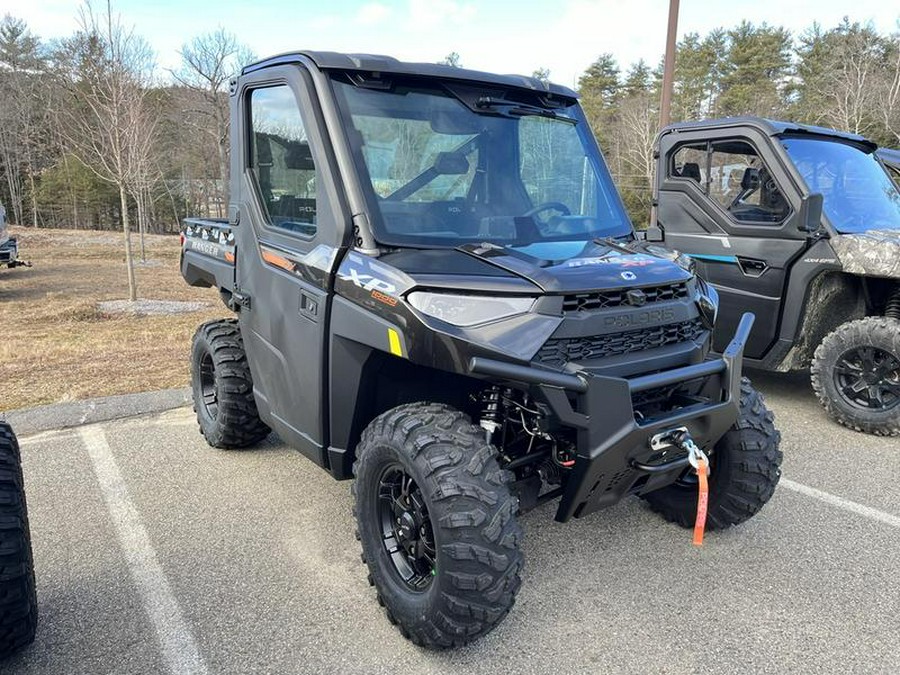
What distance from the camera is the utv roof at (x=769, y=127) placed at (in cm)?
539

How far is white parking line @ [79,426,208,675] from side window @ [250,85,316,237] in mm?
1704

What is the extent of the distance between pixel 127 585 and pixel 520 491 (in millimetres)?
1794

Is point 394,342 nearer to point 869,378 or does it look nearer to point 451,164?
point 451,164

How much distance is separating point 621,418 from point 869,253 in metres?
3.55

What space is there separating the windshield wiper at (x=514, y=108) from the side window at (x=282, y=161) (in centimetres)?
83

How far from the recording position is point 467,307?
2426mm

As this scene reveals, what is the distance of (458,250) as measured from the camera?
2.75m

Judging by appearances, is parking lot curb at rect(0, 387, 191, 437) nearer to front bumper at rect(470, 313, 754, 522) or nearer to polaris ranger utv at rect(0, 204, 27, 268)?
front bumper at rect(470, 313, 754, 522)

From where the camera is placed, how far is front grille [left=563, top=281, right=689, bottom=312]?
2.45 metres

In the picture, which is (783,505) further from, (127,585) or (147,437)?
(147,437)

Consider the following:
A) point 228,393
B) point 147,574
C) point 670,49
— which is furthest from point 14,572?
point 670,49

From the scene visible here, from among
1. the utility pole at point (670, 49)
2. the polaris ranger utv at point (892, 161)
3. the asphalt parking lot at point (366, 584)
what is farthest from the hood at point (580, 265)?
the utility pole at point (670, 49)

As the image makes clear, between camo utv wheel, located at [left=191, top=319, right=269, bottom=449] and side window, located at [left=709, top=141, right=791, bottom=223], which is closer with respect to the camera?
camo utv wheel, located at [left=191, top=319, right=269, bottom=449]

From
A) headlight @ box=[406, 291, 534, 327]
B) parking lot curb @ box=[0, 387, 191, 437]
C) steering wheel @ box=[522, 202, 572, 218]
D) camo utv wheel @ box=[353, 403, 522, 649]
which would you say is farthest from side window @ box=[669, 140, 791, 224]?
parking lot curb @ box=[0, 387, 191, 437]
